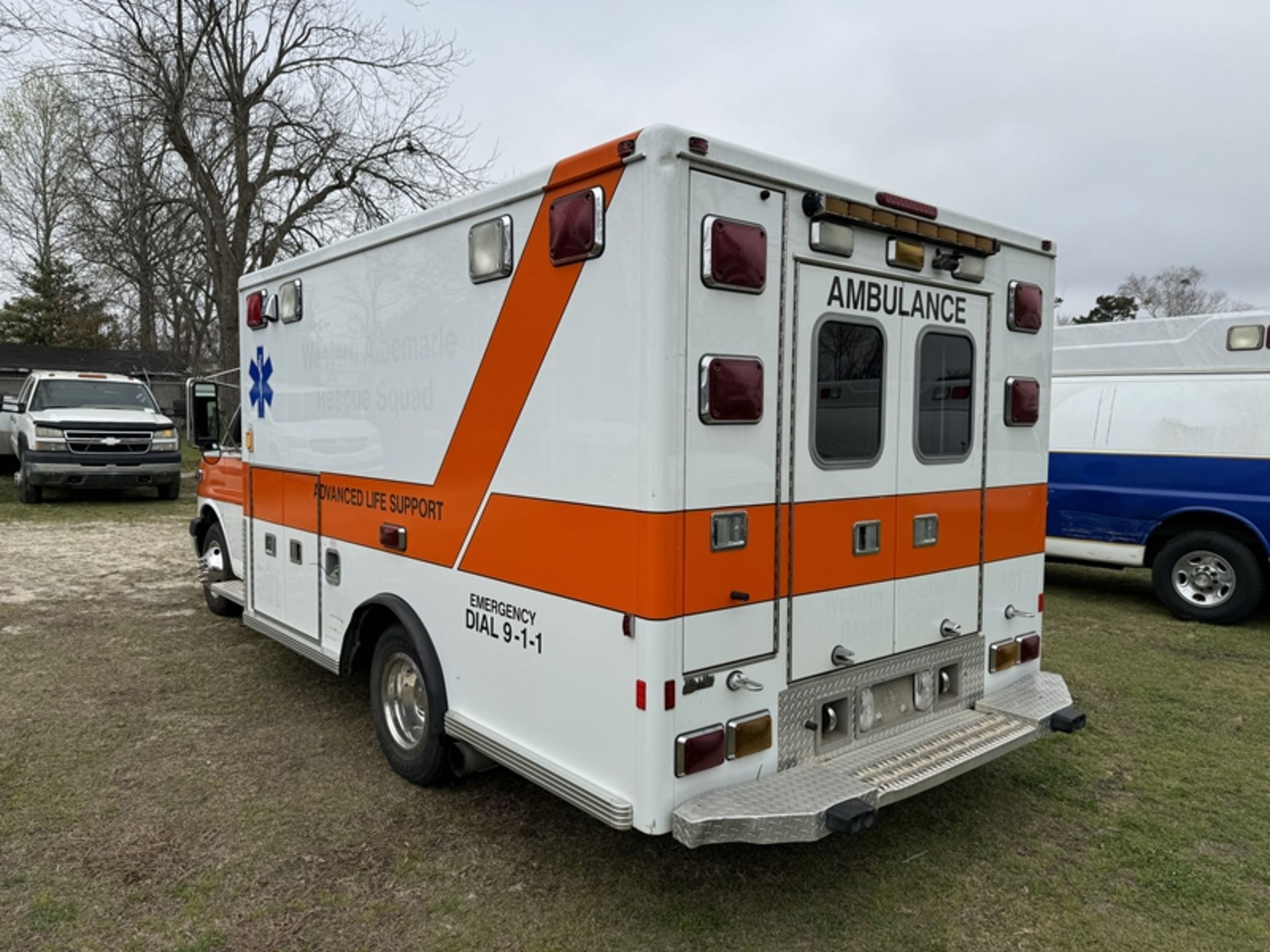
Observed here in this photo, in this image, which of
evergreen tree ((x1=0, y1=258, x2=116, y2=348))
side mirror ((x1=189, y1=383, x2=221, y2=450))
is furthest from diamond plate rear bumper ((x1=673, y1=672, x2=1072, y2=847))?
evergreen tree ((x1=0, y1=258, x2=116, y2=348))

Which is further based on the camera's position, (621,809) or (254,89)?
(254,89)

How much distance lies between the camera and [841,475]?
129 inches

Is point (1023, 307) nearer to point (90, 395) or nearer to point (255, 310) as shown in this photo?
point (255, 310)

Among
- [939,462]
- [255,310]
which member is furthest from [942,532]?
[255,310]

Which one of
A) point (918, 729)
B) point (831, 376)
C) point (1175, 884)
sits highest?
point (831, 376)

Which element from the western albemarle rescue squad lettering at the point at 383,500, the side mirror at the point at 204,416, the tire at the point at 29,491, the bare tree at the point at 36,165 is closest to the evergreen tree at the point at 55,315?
the bare tree at the point at 36,165

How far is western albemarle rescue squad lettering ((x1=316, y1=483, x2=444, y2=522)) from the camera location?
378cm

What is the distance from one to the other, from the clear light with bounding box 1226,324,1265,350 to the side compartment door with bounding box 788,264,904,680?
17.7 ft

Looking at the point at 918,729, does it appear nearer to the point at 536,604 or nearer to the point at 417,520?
the point at 536,604

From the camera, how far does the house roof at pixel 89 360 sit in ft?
85.0

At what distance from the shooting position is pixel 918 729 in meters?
3.58

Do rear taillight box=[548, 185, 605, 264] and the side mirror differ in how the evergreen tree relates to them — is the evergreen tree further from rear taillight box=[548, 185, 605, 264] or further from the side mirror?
rear taillight box=[548, 185, 605, 264]

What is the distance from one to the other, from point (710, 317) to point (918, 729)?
6.48ft

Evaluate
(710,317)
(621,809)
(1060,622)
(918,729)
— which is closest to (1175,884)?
(918,729)
